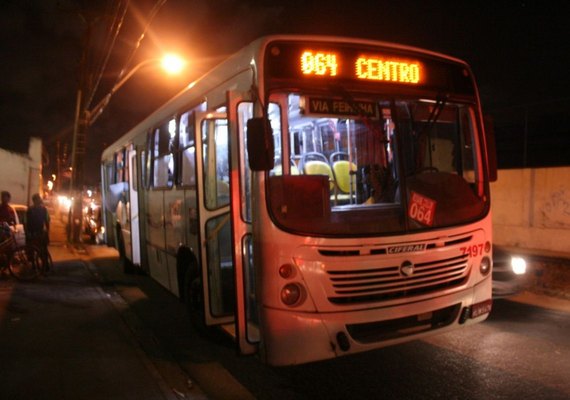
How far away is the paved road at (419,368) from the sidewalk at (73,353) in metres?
0.41

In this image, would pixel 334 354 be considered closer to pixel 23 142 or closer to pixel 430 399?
pixel 430 399

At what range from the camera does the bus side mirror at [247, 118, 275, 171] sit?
3947mm

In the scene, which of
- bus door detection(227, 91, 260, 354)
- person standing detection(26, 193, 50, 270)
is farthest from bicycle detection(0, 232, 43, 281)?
bus door detection(227, 91, 260, 354)

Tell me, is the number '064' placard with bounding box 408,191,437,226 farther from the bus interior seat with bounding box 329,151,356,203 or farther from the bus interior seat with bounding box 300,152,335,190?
the bus interior seat with bounding box 300,152,335,190

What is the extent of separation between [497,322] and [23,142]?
96.8ft

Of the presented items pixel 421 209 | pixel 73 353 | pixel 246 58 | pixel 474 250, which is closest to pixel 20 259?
pixel 73 353

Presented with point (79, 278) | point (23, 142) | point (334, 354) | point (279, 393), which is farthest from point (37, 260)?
point (23, 142)

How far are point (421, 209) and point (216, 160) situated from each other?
213cm

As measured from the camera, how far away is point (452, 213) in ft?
15.7

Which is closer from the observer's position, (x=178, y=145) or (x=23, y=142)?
(x=178, y=145)

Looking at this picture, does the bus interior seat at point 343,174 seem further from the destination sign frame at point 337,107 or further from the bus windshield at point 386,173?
the destination sign frame at point 337,107

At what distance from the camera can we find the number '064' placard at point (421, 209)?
459cm

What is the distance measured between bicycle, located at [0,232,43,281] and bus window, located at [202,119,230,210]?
6313mm

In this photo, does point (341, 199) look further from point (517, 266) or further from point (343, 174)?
point (517, 266)
